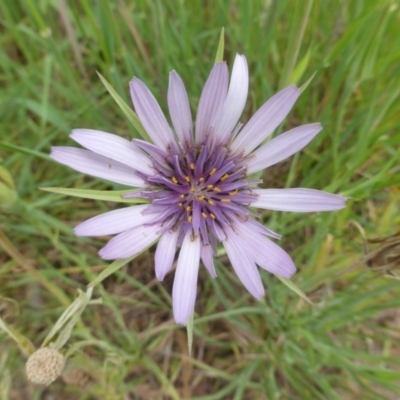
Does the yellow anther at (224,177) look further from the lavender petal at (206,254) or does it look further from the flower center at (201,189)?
the lavender petal at (206,254)

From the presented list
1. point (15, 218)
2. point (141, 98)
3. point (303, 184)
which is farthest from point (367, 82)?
point (15, 218)

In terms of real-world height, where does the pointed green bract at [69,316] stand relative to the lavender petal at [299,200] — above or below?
below

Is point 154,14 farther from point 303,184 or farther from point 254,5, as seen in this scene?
point 303,184

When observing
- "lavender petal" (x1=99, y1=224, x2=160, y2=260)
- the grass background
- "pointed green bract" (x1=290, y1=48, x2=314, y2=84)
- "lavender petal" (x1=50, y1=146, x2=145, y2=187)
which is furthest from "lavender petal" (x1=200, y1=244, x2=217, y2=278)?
"pointed green bract" (x1=290, y1=48, x2=314, y2=84)

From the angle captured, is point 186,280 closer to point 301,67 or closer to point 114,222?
point 114,222

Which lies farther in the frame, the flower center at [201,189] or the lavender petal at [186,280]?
the flower center at [201,189]

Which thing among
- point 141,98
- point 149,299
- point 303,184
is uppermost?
point 141,98

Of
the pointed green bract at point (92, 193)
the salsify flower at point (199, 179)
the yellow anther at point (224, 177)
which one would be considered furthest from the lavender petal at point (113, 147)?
the yellow anther at point (224, 177)
